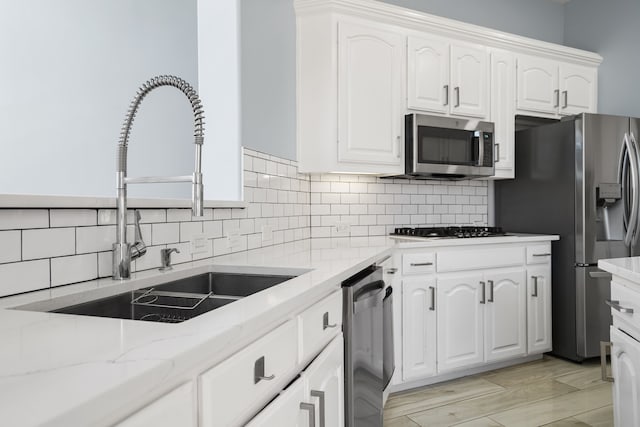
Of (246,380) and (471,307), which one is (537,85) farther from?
(246,380)

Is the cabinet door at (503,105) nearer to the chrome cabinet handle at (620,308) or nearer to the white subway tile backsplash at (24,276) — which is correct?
the chrome cabinet handle at (620,308)

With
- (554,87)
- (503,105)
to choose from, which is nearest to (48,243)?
(503,105)

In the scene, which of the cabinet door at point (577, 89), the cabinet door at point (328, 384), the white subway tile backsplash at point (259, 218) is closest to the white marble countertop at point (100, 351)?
the white subway tile backsplash at point (259, 218)

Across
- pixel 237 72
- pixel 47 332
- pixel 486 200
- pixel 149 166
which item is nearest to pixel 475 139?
pixel 486 200

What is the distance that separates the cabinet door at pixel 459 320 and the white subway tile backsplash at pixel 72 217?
6.85ft

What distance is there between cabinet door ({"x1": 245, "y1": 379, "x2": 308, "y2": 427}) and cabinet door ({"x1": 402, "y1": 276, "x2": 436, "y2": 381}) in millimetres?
1552

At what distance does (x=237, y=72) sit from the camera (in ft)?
7.18

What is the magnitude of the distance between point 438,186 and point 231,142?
1983 mm

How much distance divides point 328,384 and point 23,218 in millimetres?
948

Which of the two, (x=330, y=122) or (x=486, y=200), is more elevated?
(x=330, y=122)

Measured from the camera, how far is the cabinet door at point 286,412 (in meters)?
0.90

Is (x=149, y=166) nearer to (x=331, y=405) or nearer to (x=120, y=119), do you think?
(x=120, y=119)

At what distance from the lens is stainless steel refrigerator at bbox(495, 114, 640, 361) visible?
3.03 metres

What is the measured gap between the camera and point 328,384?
4.48 ft
